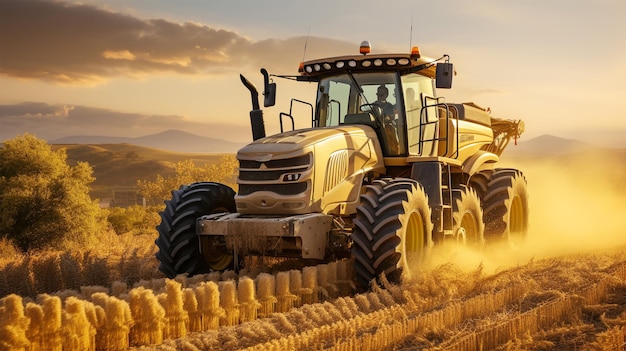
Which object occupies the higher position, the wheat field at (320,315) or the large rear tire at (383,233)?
the large rear tire at (383,233)

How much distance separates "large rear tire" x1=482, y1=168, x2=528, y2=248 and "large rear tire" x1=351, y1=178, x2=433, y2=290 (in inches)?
162

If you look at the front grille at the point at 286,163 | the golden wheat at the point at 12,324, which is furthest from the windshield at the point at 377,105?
the golden wheat at the point at 12,324

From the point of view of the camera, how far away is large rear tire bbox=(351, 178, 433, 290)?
8.38 meters

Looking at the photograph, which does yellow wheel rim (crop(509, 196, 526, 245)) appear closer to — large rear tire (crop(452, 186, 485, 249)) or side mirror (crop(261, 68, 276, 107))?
large rear tire (crop(452, 186, 485, 249))

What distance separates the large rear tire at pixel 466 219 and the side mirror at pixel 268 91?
317cm

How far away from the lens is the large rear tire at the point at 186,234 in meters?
9.30

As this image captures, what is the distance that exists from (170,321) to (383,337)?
2.00 meters

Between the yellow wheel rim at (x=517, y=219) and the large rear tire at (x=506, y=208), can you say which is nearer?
the large rear tire at (x=506, y=208)

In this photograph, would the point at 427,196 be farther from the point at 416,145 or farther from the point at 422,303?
the point at 422,303

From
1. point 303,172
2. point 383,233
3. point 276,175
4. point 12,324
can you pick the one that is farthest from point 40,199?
point 12,324

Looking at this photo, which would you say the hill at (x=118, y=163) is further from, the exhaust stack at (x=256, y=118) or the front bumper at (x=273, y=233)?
the front bumper at (x=273, y=233)

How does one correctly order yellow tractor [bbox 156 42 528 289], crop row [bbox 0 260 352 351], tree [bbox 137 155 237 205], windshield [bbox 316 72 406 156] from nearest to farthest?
Answer: crop row [bbox 0 260 352 351]
yellow tractor [bbox 156 42 528 289]
windshield [bbox 316 72 406 156]
tree [bbox 137 155 237 205]

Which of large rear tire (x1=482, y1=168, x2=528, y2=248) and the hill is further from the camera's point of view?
the hill

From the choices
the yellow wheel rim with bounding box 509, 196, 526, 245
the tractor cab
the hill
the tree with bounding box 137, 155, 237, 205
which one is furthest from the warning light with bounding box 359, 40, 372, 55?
the hill
